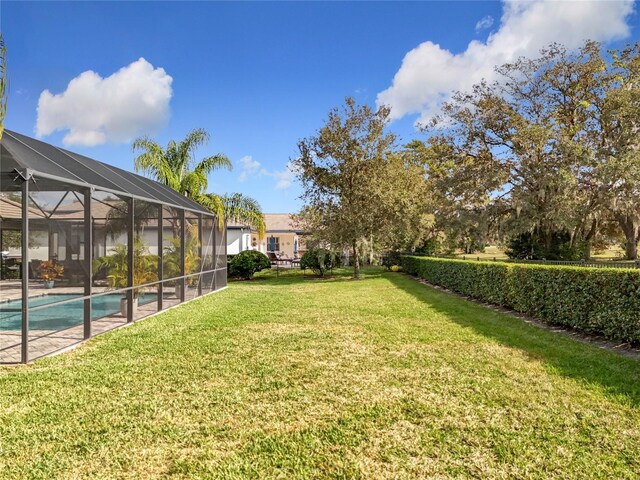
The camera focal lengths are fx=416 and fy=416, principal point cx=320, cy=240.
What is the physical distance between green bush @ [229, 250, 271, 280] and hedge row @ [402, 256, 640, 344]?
9.70 metres

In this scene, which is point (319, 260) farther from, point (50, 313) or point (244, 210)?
point (50, 313)

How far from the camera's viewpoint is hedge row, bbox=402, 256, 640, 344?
5.78m

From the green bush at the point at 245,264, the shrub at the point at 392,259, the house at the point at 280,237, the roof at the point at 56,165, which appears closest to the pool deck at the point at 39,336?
the roof at the point at 56,165

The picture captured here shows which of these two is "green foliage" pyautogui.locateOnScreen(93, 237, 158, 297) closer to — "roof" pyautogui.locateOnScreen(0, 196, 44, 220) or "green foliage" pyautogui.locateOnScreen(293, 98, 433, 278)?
"roof" pyautogui.locateOnScreen(0, 196, 44, 220)

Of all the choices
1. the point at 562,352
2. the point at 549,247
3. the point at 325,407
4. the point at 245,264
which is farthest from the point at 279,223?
the point at 325,407

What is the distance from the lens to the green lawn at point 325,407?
276cm

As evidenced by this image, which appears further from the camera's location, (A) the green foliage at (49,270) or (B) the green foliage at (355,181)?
(B) the green foliage at (355,181)

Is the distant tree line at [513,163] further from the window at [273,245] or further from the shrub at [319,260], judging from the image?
the window at [273,245]

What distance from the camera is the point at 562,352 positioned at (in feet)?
18.1

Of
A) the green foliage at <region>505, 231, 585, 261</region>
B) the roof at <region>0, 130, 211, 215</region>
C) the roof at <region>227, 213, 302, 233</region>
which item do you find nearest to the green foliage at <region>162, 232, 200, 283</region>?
the roof at <region>0, 130, 211, 215</region>

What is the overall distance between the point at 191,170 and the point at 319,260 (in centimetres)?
695

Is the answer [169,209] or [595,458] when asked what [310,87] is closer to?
[169,209]

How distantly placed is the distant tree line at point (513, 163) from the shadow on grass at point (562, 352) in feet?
27.9

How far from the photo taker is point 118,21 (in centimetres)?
1119
